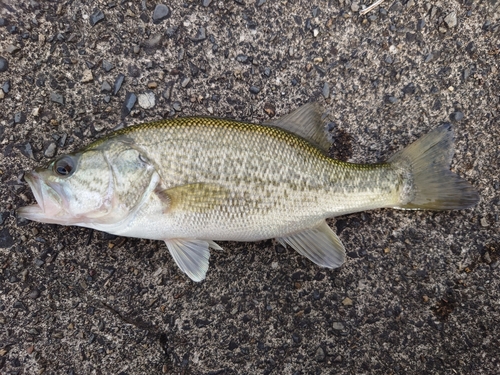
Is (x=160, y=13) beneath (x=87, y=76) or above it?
above

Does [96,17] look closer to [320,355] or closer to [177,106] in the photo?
[177,106]

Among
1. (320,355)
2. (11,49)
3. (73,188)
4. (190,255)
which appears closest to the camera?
(73,188)

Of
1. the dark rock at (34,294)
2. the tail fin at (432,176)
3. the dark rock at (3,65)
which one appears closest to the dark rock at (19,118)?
the dark rock at (3,65)

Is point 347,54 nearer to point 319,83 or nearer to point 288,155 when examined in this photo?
point 319,83

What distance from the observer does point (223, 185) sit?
74.6 inches

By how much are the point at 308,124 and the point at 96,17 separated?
140cm

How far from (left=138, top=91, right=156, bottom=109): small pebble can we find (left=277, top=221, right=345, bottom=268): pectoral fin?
3.64 feet

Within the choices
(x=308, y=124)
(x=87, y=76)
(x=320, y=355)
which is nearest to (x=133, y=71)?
(x=87, y=76)

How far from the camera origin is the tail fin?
6.85ft

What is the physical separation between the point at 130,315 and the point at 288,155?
1.32 metres

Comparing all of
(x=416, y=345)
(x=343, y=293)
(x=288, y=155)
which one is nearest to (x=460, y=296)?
(x=416, y=345)

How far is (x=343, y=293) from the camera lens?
226 centimetres

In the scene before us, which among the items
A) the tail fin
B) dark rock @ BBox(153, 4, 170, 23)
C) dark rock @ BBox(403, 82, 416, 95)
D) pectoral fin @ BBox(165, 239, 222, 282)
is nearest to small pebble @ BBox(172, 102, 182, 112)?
dark rock @ BBox(153, 4, 170, 23)

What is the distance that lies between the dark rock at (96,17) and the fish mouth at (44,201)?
0.96 meters
